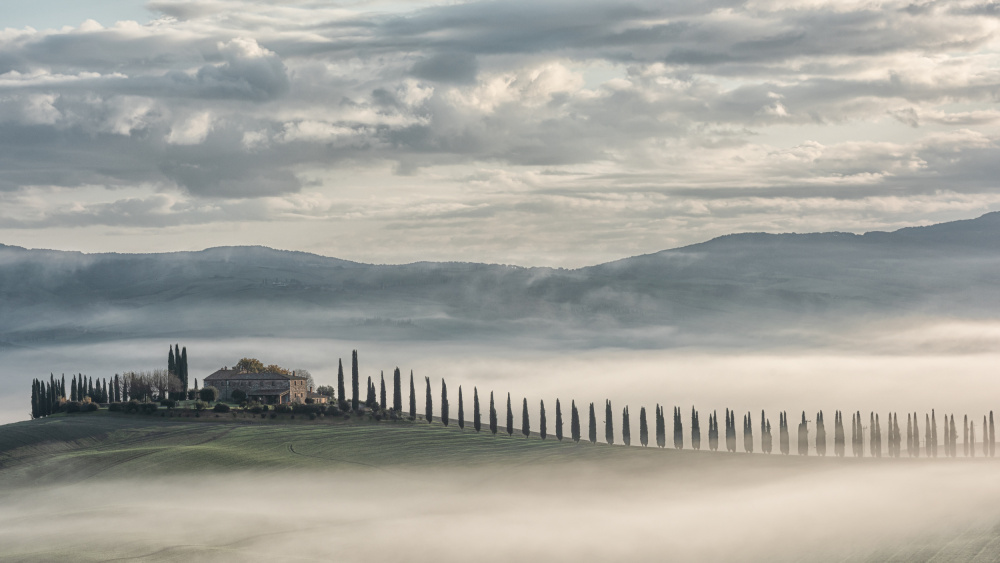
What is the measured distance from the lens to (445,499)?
12744cm

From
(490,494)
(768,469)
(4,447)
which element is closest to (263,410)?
(4,447)

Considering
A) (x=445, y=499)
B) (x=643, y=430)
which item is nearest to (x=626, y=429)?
(x=643, y=430)

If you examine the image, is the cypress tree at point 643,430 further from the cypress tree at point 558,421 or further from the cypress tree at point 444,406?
the cypress tree at point 444,406

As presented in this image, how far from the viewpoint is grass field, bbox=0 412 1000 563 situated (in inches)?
3885

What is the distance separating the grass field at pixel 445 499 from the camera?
9869cm

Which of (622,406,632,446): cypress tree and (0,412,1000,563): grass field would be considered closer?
(0,412,1000,563): grass field

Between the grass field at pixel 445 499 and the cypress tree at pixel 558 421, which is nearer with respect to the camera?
the grass field at pixel 445 499

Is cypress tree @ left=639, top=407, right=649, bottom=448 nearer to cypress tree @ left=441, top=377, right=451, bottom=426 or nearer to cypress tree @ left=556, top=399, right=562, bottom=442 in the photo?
cypress tree @ left=556, top=399, right=562, bottom=442

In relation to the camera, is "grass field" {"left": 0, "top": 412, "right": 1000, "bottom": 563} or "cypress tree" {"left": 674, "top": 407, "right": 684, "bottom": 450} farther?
"cypress tree" {"left": 674, "top": 407, "right": 684, "bottom": 450}

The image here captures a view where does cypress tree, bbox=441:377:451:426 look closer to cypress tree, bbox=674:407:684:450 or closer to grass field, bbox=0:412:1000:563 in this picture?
grass field, bbox=0:412:1000:563

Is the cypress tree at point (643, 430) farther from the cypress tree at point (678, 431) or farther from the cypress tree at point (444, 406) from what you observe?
the cypress tree at point (444, 406)

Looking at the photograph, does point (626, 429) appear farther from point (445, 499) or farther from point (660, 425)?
point (445, 499)

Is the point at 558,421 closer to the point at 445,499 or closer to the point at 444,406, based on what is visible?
the point at 444,406

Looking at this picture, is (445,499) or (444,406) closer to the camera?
(445,499)
